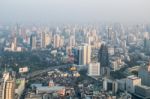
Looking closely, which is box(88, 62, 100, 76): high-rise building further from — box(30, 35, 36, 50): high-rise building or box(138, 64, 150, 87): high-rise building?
box(30, 35, 36, 50): high-rise building

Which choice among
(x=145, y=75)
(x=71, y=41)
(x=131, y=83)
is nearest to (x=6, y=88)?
(x=131, y=83)

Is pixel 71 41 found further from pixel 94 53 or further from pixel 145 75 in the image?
pixel 145 75

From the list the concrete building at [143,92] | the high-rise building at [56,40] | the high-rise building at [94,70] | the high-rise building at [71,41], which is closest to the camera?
the concrete building at [143,92]

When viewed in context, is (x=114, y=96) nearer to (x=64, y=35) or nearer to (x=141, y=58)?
(x=141, y=58)

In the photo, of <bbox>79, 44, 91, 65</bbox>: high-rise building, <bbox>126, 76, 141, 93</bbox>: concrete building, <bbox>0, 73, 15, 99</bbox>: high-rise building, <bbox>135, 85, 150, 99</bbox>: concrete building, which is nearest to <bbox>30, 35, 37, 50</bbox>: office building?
<bbox>79, 44, 91, 65</bbox>: high-rise building

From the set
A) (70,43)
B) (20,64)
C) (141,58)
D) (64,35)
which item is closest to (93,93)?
(20,64)

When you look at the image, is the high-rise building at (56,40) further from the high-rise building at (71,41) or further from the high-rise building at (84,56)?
the high-rise building at (84,56)

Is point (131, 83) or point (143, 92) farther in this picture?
point (131, 83)

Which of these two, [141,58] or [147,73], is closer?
[147,73]

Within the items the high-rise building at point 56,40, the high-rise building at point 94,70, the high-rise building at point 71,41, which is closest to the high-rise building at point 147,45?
the high-rise building at point 71,41

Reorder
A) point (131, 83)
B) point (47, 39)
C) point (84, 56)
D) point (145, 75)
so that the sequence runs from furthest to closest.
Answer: point (47, 39) < point (84, 56) < point (145, 75) < point (131, 83)

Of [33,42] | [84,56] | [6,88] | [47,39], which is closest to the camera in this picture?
[6,88]
